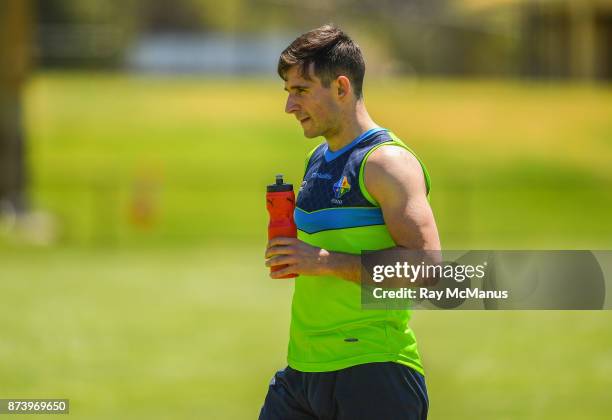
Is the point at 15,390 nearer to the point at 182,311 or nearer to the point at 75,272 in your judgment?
the point at 182,311

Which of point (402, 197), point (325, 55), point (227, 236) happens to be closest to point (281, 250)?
point (402, 197)

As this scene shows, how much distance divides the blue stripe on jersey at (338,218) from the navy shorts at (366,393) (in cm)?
51

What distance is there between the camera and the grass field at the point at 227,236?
982cm

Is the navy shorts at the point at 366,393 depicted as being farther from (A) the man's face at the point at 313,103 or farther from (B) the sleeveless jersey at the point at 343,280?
(A) the man's face at the point at 313,103

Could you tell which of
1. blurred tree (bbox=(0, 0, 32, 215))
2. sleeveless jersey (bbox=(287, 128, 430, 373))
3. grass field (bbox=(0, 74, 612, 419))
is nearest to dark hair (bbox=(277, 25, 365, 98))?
sleeveless jersey (bbox=(287, 128, 430, 373))

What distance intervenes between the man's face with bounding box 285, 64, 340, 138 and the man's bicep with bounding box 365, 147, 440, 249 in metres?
0.25

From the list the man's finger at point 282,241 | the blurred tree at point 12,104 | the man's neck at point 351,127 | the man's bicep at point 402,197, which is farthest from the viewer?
the blurred tree at point 12,104

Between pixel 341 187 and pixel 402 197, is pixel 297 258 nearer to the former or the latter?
pixel 341 187

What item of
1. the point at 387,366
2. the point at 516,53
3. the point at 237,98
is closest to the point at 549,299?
the point at 387,366

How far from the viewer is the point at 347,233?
4023mm

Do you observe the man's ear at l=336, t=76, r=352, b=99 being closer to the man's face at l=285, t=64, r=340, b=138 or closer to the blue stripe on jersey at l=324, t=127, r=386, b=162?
the man's face at l=285, t=64, r=340, b=138

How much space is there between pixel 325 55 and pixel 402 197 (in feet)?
1.92

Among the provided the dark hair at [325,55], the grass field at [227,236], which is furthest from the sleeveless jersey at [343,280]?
the grass field at [227,236]

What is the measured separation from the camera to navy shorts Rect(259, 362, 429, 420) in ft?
13.1
